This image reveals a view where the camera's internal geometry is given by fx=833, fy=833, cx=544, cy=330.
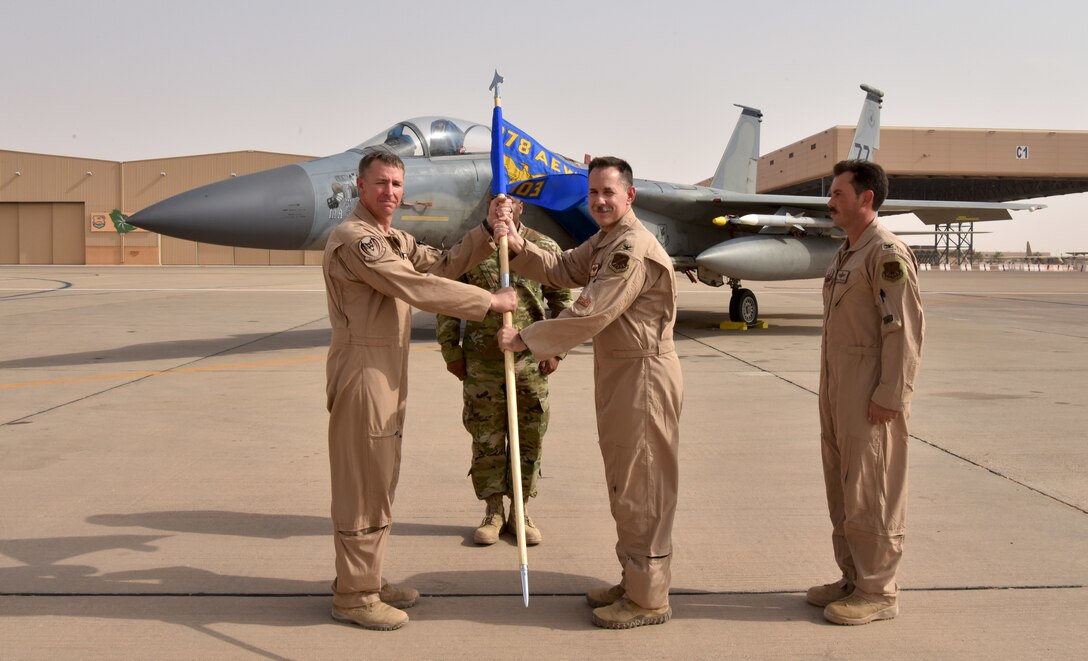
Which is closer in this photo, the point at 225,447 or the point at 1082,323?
the point at 225,447

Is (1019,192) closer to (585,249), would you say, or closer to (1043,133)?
(1043,133)

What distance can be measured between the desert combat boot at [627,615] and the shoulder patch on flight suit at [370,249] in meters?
1.70

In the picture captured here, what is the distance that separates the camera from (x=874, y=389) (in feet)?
11.5

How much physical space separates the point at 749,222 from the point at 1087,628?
9796mm

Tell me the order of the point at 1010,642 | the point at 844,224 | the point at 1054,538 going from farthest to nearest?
the point at 1054,538 → the point at 844,224 → the point at 1010,642

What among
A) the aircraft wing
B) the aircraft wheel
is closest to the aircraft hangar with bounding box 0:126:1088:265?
the aircraft wing

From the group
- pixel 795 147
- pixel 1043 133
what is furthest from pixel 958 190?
pixel 795 147

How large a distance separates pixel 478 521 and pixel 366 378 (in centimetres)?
155

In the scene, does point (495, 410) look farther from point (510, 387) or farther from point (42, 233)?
point (42, 233)

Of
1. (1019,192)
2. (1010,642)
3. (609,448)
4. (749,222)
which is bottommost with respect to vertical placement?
A: (1010,642)

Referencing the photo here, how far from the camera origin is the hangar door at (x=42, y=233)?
2170 inches

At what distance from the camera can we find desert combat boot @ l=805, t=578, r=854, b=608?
3561mm

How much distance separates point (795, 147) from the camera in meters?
58.1

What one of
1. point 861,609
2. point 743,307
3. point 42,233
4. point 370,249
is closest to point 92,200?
point 42,233
